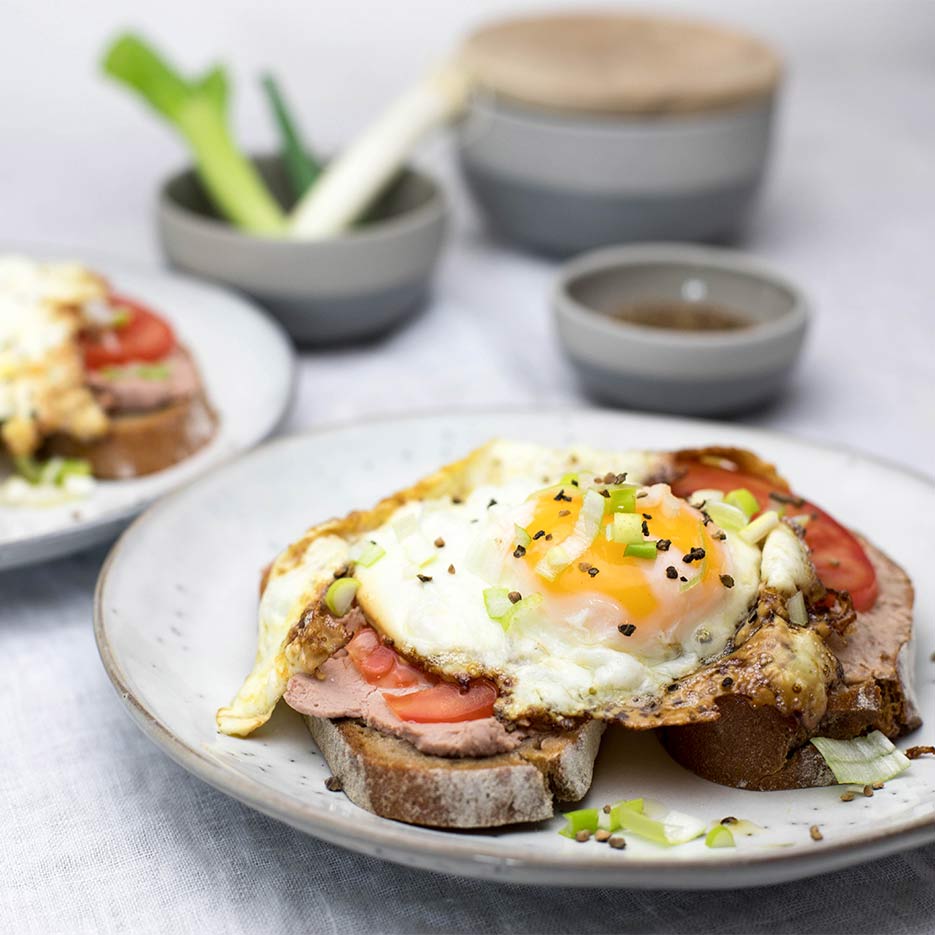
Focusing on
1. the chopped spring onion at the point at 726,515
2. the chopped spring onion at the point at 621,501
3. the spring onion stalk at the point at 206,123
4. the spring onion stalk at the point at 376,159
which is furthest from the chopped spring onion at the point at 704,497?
the spring onion stalk at the point at 206,123

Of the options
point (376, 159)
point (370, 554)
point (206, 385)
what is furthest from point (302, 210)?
point (370, 554)

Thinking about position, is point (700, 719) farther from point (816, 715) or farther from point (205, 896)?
point (205, 896)

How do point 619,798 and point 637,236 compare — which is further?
point 637,236

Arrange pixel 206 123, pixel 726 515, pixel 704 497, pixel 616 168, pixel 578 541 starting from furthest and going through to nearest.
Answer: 1. pixel 616 168
2. pixel 206 123
3. pixel 704 497
4. pixel 726 515
5. pixel 578 541

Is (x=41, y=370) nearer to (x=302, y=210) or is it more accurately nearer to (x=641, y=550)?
(x=302, y=210)

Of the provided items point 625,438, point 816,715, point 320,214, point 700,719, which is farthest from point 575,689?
point 320,214

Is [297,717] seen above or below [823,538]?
below
